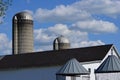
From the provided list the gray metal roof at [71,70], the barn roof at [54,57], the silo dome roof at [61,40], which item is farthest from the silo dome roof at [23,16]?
the gray metal roof at [71,70]

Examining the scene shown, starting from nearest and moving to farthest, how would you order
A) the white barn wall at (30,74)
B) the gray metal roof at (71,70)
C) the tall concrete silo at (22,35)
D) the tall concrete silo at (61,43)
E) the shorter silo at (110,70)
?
the shorter silo at (110,70) < the gray metal roof at (71,70) < the white barn wall at (30,74) < the tall concrete silo at (22,35) < the tall concrete silo at (61,43)

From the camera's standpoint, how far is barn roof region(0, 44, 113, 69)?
169ft

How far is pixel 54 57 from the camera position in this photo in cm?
5531

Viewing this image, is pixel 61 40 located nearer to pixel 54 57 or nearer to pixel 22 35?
Result: pixel 22 35

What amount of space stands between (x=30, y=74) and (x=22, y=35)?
62.7 ft

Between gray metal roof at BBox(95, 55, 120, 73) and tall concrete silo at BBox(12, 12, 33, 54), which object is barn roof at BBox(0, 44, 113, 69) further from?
gray metal roof at BBox(95, 55, 120, 73)

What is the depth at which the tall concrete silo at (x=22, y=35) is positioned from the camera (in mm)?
72438

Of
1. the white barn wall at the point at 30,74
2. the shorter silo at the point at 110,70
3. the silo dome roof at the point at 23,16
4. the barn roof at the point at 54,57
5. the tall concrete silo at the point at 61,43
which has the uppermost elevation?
the silo dome roof at the point at 23,16

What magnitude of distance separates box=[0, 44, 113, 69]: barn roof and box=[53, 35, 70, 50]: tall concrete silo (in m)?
17.8

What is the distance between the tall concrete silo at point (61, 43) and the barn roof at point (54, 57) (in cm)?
1780

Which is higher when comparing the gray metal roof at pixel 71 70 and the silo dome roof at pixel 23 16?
the silo dome roof at pixel 23 16

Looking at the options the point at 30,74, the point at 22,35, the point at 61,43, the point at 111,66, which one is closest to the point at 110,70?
the point at 111,66

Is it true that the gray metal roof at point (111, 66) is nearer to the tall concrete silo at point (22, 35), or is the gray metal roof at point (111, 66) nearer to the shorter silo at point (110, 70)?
the shorter silo at point (110, 70)

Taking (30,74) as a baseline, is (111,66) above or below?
below
